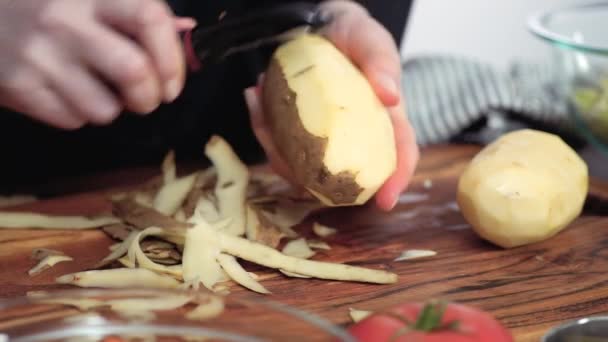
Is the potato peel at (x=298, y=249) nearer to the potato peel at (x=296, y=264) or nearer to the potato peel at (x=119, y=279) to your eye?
the potato peel at (x=296, y=264)

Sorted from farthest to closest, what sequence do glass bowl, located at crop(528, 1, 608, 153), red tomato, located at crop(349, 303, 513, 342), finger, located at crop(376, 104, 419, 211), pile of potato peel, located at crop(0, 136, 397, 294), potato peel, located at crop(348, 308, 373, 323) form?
glass bowl, located at crop(528, 1, 608, 153), finger, located at crop(376, 104, 419, 211), pile of potato peel, located at crop(0, 136, 397, 294), potato peel, located at crop(348, 308, 373, 323), red tomato, located at crop(349, 303, 513, 342)

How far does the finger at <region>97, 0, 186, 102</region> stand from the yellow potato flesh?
15cm

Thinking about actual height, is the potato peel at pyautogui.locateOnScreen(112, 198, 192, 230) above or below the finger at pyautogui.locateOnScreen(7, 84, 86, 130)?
below

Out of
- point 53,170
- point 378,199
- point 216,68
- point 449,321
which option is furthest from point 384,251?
point 53,170

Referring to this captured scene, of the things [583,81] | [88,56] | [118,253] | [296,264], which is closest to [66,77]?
[88,56]

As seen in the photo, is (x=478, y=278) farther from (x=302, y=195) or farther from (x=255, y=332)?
(x=255, y=332)

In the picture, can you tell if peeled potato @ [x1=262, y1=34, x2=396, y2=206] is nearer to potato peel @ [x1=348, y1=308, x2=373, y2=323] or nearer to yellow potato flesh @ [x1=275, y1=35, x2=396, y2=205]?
yellow potato flesh @ [x1=275, y1=35, x2=396, y2=205]

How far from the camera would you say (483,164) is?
3.48 ft

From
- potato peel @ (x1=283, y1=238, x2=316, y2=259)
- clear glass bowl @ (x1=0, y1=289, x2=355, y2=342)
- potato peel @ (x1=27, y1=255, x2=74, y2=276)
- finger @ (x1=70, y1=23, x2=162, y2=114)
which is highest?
finger @ (x1=70, y1=23, x2=162, y2=114)

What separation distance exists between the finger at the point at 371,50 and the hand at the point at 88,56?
0.71 ft

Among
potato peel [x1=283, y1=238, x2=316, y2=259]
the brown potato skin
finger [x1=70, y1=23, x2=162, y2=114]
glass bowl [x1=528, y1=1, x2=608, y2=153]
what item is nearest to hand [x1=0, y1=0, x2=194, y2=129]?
finger [x1=70, y1=23, x2=162, y2=114]

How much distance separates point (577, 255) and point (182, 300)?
558 millimetres

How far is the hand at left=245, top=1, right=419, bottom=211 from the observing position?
3.42 feet

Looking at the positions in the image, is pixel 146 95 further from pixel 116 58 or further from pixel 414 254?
pixel 414 254
